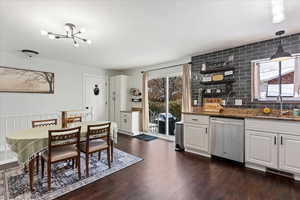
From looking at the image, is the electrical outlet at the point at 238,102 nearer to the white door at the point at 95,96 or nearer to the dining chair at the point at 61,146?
the dining chair at the point at 61,146

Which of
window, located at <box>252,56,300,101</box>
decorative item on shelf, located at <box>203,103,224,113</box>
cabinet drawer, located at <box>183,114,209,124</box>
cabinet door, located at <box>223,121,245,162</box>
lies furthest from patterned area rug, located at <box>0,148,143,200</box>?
window, located at <box>252,56,300,101</box>

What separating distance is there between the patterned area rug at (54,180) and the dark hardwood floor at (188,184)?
160mm

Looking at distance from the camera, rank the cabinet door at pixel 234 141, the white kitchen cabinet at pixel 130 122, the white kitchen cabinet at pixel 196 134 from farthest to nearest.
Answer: the white kitchen cabinet at pixel 130 122 < the white kitchen cabinet at pixel 196 134 < the cabinet door at pixel 234 141

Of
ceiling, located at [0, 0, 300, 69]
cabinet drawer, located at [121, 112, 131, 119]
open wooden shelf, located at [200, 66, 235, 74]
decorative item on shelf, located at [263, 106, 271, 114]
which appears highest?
ceiling, located at [0, 0, 300, 69]

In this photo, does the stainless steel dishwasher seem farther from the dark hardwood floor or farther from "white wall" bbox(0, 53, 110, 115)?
"white wall" bbox(0, 53, 110, 115)

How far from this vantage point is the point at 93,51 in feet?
12.1

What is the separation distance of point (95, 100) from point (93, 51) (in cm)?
236

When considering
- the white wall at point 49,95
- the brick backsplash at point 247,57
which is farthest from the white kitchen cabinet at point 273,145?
the white wall at point 49,95

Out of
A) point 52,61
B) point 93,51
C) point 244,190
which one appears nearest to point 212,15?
point 244,190

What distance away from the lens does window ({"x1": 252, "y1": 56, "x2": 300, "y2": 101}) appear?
2730mm

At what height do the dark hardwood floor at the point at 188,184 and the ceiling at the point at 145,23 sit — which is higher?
the ceiling at the point at 145,23

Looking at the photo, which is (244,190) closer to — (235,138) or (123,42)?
(235,138)

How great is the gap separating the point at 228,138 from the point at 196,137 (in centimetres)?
67

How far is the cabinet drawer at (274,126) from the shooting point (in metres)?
2.22
